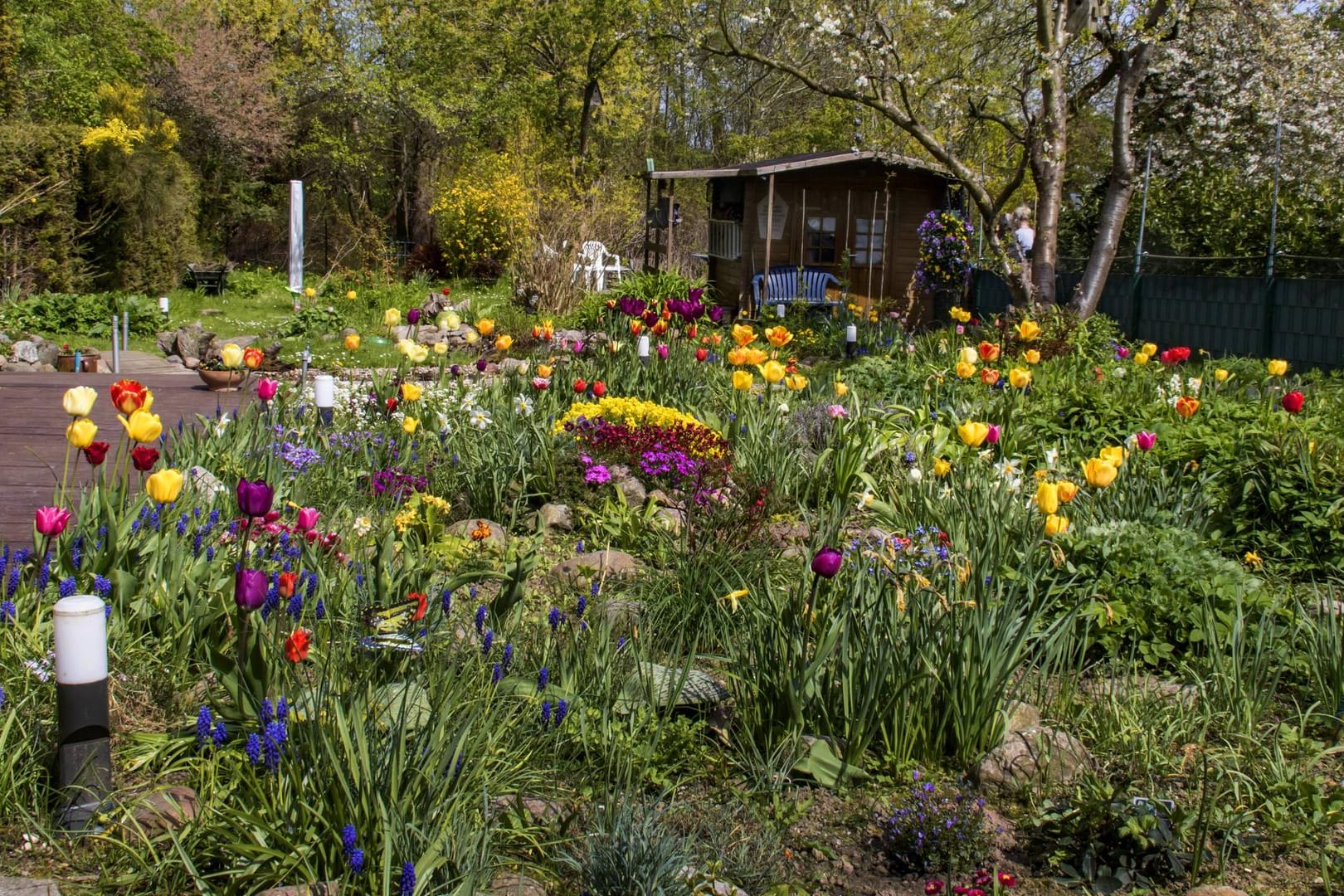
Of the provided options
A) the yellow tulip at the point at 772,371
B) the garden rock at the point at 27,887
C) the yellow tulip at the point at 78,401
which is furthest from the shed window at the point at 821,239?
the garden rock at the point at 27,887

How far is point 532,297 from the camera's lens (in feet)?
49.8

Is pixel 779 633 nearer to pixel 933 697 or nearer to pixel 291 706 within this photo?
pixel 933 697

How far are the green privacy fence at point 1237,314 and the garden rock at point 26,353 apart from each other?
1103 cm

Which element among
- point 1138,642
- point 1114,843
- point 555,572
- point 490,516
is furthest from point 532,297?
point 1114,843

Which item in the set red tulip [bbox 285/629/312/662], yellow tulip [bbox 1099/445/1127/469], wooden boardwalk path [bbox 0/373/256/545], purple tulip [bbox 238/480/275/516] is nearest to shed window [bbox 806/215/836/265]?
wooden boardwalk path [bbox 0/373/256/545]

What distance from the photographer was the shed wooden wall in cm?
1781

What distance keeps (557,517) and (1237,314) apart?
8.85 metres

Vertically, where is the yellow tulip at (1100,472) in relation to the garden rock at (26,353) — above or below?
above

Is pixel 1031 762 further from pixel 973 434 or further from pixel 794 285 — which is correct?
pixel 794 285

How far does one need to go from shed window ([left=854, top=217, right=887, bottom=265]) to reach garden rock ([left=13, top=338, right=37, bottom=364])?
11.4 m

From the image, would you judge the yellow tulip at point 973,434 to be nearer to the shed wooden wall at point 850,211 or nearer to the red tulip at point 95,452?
the red tulip at point 95,452

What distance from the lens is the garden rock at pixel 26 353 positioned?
36.7 feet

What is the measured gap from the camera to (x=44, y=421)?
22.6ft

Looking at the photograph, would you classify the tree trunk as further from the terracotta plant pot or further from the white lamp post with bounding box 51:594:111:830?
the white lamp post with bounding box 51:594:111:830
